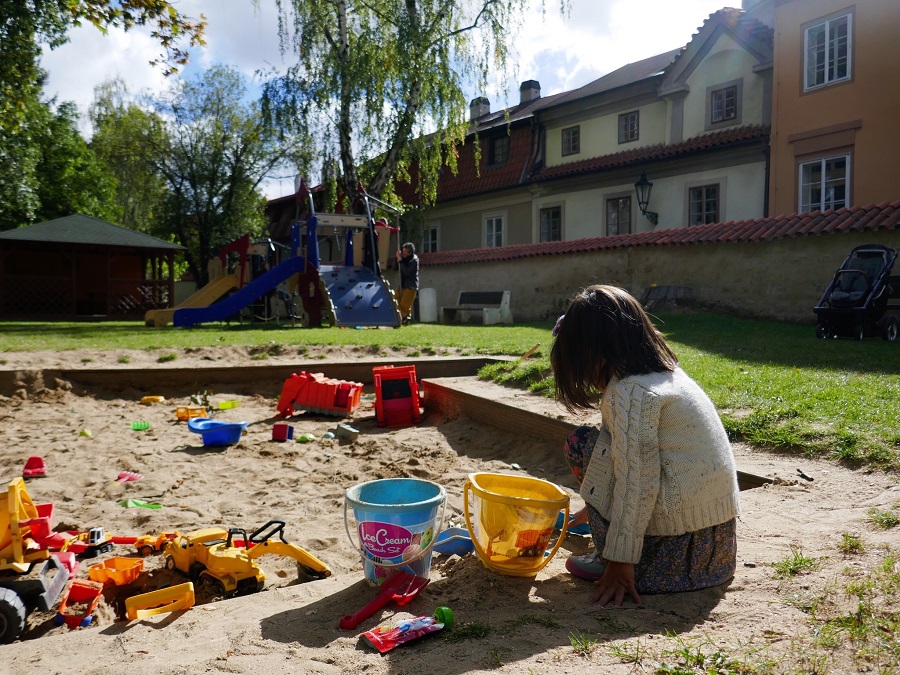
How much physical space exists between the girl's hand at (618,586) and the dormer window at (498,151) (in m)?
22.4

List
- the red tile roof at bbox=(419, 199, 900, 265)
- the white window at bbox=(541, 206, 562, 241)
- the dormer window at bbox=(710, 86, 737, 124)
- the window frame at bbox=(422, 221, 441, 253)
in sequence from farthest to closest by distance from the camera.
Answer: the window frame at bbox=(422, 221, 441, 253)
the white window at bbox=(541, 206, 562, 241)
the dormer window at bbox=(710, 86, 737, 124)
the red tile roof at bbox=(419, 199, 900, 265)

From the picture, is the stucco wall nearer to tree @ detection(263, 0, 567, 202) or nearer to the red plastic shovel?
tree @ detection(263, 0, 567, 202)

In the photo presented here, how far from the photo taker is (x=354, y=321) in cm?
1352

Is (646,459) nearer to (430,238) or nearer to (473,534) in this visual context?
(473,534)

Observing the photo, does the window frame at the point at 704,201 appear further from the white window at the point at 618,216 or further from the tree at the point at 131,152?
the tree at the point at 131,152

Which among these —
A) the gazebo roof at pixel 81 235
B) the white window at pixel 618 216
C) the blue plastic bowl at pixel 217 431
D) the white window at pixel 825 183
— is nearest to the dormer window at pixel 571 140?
the white window at pixel 618 216

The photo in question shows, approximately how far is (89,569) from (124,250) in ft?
81.6

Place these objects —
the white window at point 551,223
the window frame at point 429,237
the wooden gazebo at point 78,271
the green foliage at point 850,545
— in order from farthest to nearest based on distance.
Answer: the window frame at point 429,237, the wooden gazebo at point 78,271, the white window at point 551,223, the green foliage at point 850,545

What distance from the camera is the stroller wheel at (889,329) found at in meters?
9.49

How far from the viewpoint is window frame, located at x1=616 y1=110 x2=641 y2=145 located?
19.9 m

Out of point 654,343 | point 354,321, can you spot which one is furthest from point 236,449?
point 354,321

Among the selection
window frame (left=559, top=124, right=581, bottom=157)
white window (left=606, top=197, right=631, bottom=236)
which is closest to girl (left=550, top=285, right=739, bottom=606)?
white window (left=606, top=197, right=631, bottom=236)

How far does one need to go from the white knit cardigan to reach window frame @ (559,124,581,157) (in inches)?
802

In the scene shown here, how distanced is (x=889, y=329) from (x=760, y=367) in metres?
4.28
